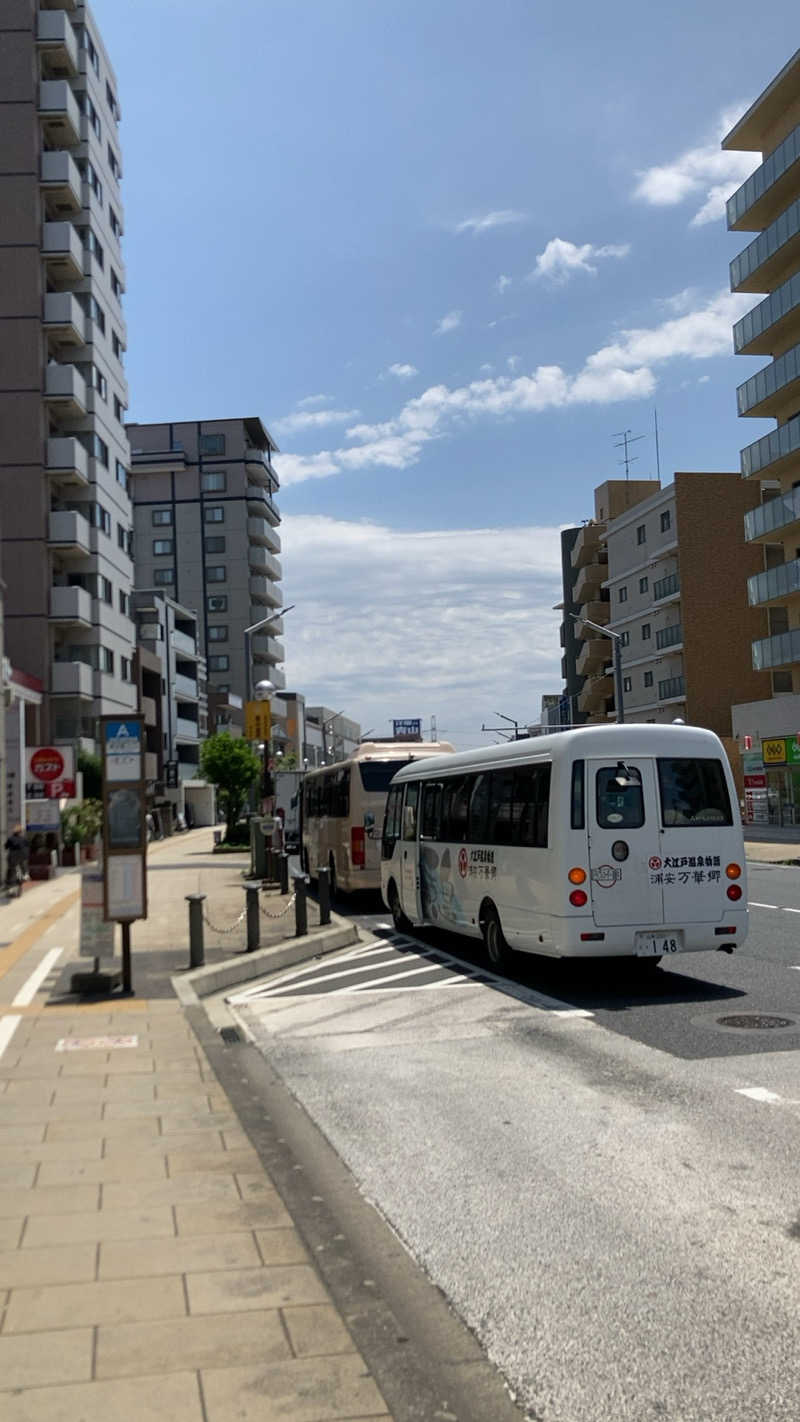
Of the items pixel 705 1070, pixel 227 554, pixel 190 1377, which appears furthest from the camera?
pixel 227 554

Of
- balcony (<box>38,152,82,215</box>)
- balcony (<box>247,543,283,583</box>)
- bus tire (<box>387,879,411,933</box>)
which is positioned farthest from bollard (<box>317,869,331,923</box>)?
balcony (<box>247,543,283,583</box>)

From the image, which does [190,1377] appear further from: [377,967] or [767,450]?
[767,450]

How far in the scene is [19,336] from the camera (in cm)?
5225

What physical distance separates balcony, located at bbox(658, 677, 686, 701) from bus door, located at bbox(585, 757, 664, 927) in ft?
199

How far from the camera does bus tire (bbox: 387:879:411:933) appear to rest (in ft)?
64.1

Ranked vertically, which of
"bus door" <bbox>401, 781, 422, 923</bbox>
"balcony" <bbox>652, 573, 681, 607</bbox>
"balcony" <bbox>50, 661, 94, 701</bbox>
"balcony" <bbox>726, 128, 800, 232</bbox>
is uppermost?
"balcony" <bbox>726, 128, 800, 232</bbox>

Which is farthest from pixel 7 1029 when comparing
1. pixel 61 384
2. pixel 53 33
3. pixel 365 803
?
pixel 53 33

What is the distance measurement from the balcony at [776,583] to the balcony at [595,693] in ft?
96.1

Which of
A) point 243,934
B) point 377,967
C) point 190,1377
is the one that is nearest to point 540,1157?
point 190,1377

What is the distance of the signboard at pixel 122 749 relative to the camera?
12984 mm

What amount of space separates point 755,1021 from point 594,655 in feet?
249

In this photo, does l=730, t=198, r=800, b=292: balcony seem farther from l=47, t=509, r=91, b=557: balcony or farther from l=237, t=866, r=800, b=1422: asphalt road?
l=237, t=866, r=800, b=1422: asphalt road

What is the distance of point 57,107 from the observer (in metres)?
52.6

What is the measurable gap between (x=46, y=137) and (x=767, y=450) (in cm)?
3287
